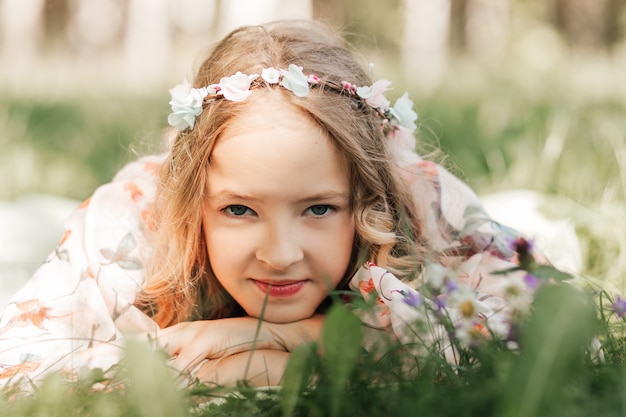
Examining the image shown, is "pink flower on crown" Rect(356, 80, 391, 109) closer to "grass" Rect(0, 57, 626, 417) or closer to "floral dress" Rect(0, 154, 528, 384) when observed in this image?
"floral dress" Rect(0, 154, 528, 384)

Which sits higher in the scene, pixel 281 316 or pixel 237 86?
pixel 237 86

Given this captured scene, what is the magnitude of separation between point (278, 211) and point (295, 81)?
1.06 feet

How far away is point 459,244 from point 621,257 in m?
0.45

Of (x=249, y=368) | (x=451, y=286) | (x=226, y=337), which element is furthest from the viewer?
(x=226, y=337)

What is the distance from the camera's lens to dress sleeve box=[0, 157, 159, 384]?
2.01 metres

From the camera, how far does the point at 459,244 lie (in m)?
2.32

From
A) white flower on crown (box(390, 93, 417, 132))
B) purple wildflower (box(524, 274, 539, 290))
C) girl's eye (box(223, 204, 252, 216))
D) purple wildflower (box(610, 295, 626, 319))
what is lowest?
purple wildflower (box(610, 295, 626, 319))

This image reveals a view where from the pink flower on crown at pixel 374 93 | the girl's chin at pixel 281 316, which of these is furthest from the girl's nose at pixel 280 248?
the pink flower on crown at pixel 374 93

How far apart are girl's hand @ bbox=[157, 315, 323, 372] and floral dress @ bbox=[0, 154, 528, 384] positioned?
129mm


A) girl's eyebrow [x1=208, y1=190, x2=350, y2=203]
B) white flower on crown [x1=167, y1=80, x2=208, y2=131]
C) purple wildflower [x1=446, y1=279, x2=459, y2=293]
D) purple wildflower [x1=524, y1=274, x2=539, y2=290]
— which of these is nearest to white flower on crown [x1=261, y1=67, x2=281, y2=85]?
white flower on crown [x1=167, y1=80, x2=208, y2=131]

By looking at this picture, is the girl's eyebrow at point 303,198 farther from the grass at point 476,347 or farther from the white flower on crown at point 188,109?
the grass at point 476,347

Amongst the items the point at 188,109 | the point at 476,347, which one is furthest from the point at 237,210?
the point at 476,347

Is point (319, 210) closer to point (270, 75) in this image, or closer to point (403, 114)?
point (270, 75)

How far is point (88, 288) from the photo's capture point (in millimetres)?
2172
